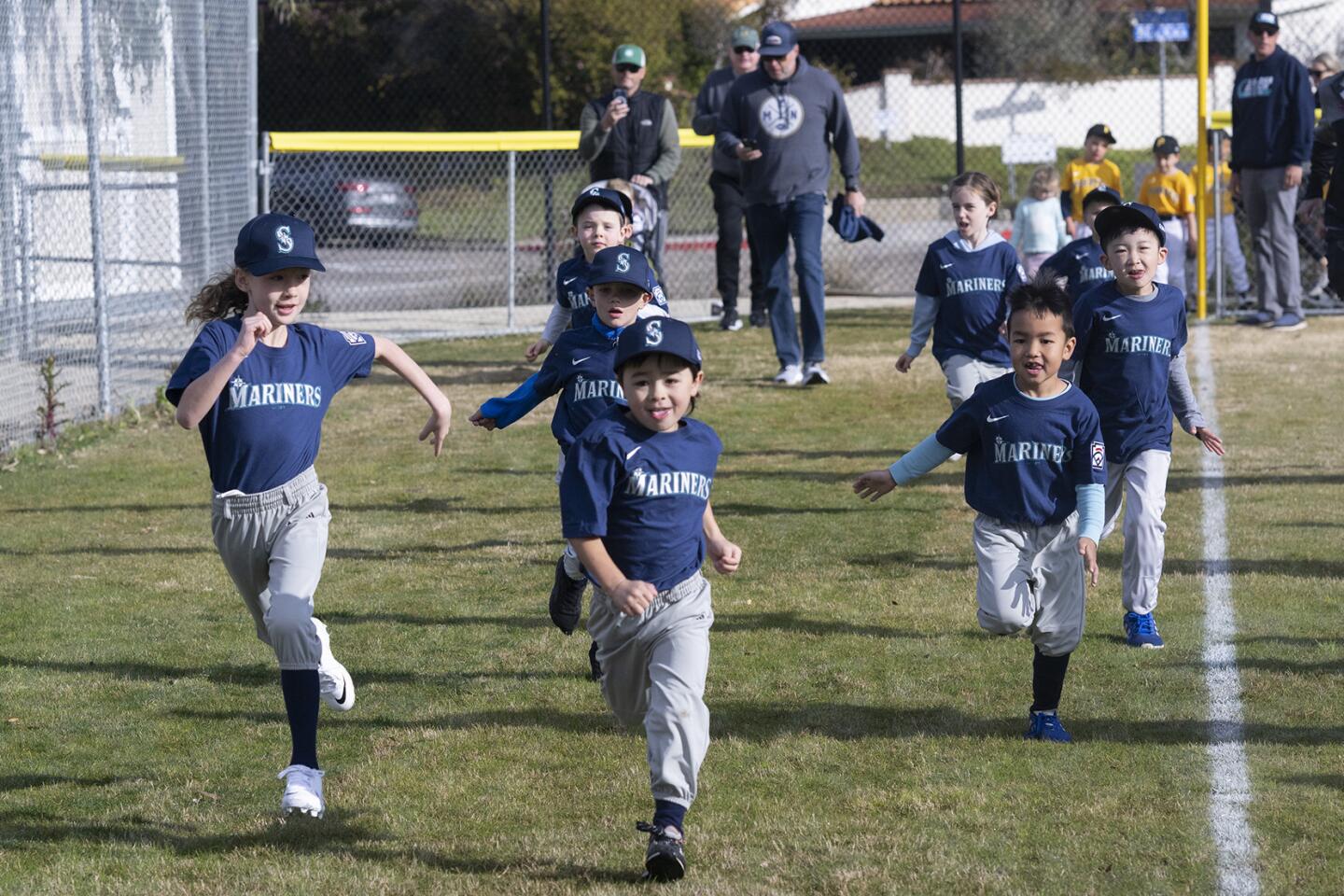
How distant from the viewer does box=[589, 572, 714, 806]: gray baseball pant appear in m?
4.23

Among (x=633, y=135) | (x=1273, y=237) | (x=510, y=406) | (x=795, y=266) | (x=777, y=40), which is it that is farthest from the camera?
(x=1273, y=237)

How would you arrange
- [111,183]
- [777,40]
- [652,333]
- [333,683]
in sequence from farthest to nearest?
1. [111,183]
2. [777,40]
3. [333,683]
4. [652,333]

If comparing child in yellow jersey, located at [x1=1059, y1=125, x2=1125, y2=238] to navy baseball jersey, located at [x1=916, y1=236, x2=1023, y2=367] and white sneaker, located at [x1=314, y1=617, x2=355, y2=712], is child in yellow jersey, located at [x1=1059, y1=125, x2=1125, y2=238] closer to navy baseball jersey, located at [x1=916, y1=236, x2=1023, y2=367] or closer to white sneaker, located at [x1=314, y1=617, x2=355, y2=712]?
navy baseball jersey, located at [x1=916, y1=236, x2=1023, y2=367]

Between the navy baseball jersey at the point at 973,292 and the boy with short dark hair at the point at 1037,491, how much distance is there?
3104mm

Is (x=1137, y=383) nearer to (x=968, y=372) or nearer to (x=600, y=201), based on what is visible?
(x=600, y=201)

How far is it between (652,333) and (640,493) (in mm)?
398

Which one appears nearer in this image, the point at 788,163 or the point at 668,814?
the point at 668,814

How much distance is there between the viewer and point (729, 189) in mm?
14797

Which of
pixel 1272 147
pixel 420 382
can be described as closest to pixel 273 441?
pixel 420 382

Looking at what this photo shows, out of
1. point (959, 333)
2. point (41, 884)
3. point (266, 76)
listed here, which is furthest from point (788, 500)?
point (266, 76)

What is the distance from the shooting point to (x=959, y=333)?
854 centimetres

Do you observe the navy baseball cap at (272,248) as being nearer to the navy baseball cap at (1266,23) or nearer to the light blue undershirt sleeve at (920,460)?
the light blue undershirt sleeve at (920,460)

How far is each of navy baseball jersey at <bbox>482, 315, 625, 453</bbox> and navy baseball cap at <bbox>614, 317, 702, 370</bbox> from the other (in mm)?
1381

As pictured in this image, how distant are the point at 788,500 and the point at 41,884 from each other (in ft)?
16.8
